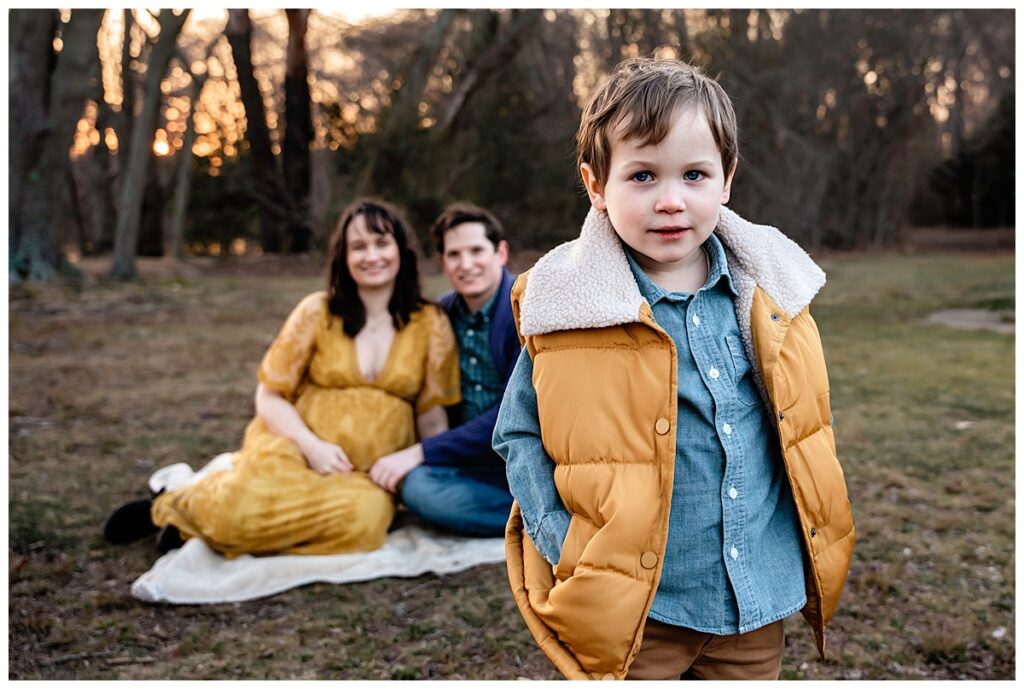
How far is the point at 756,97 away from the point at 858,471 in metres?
11.2

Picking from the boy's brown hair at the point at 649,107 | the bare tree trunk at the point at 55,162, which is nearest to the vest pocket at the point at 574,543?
the boy's brown hair at the point at 649,107

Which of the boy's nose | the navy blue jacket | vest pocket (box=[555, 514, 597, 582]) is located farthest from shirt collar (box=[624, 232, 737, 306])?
the navy blue jacket

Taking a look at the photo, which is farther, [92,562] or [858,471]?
[858,471]

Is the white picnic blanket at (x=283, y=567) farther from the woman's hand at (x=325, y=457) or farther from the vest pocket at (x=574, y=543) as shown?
the vest pocket at (x=574, y=543)

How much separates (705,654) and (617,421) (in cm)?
48

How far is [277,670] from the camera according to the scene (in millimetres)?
2541

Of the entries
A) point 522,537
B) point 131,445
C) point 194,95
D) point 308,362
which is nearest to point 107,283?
point 194,95

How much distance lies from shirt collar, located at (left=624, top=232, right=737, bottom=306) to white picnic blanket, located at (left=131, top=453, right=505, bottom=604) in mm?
1850

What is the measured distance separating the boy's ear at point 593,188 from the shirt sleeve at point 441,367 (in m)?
1.94

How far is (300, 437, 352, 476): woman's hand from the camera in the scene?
3422 mm

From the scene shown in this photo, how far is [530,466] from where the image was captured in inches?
61.7

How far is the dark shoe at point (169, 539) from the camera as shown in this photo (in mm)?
3341

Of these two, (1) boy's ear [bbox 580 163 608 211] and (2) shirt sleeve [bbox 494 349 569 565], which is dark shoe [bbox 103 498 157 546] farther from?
(1) boy's ear [bbox 580 163 608 211]

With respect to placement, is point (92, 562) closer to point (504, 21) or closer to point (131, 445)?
point (131, 445)
